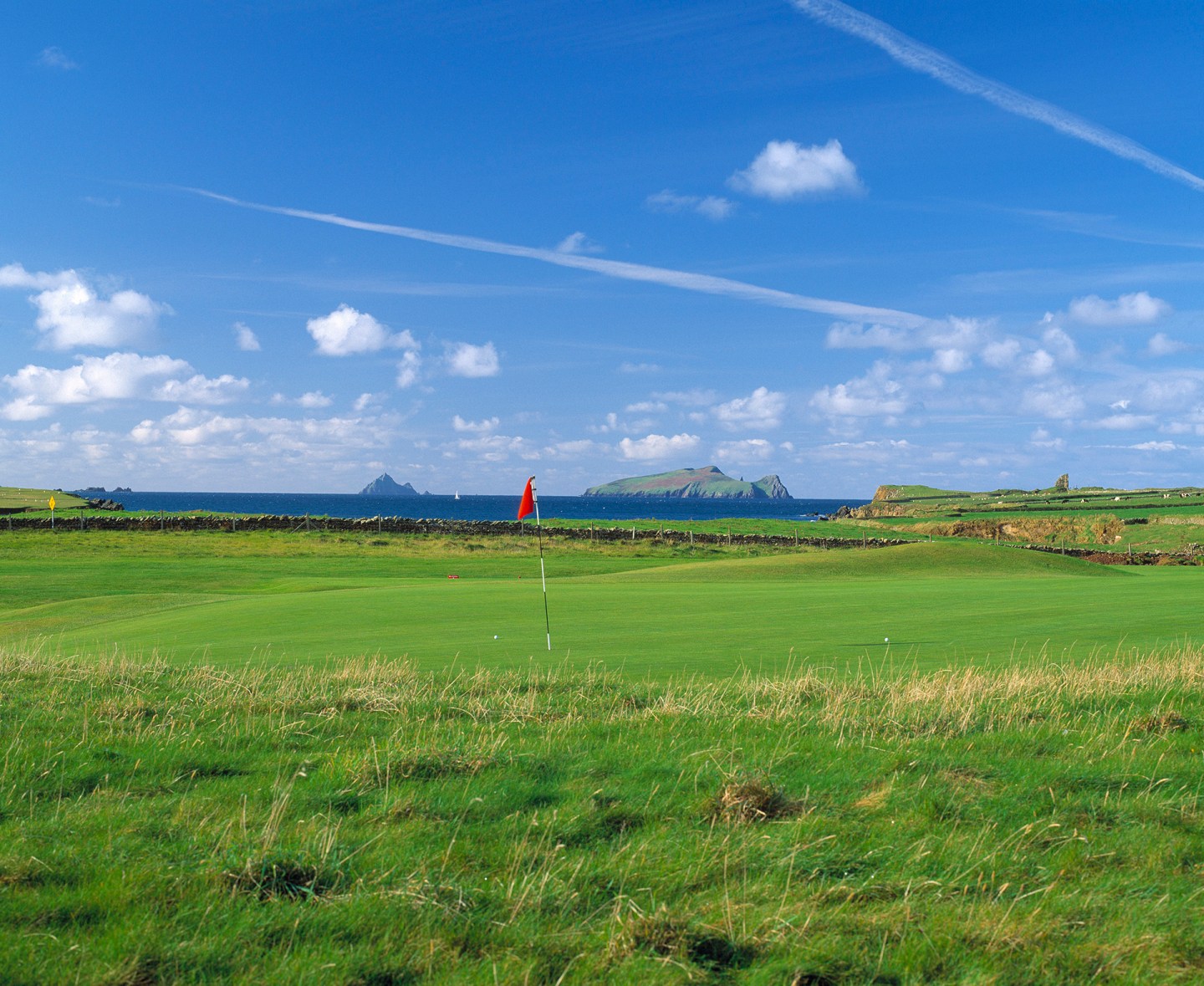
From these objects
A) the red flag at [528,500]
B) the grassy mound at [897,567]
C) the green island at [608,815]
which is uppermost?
the red flag at [528,500]

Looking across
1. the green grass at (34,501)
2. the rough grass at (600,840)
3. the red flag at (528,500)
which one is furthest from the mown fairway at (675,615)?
the green grass at (34,501)

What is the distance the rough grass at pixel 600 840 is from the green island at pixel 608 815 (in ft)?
0.07

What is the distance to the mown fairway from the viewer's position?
14.5 metres

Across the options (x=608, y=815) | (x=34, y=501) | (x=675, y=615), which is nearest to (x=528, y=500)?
(x=675, y=615)

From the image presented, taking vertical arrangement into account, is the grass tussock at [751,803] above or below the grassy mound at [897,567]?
above

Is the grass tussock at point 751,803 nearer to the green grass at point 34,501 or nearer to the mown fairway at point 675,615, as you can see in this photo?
the mown fairway at point 675,615

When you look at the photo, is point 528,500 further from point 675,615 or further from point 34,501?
point 34,501

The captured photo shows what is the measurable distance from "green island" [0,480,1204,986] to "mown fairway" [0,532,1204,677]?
0.30 meters

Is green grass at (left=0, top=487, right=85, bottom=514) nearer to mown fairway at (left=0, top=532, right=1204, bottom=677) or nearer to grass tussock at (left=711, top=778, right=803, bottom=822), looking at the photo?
mown fairway at (left=0, top=532, right=1204, bottom=677)

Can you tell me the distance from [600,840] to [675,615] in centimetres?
1433

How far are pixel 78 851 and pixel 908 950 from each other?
166 inches

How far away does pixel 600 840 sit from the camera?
540 cm

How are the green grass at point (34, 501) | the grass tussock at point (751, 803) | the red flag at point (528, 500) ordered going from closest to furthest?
the grass tussock at point (751, 803) < the red flag at point (528, 500) < the green grass at point (34, 501)

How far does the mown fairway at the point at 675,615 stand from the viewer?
47.4 feet
